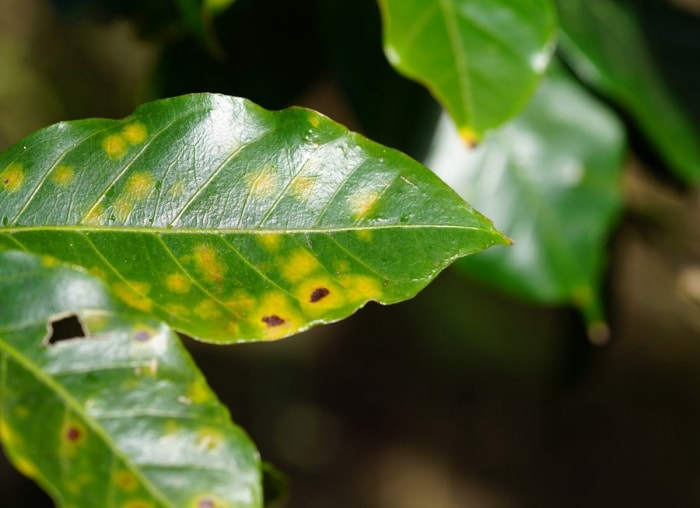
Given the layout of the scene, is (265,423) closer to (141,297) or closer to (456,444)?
(456,444)

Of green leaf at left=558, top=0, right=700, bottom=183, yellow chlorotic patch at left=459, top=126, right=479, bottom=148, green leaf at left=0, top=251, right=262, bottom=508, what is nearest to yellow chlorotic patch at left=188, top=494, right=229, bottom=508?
green leaf at left=0, top=251, right=262, bottom=508

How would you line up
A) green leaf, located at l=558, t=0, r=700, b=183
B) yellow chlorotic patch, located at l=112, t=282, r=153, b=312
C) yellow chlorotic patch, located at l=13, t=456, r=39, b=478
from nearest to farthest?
yellow chlorotic patch, located at l=13, t=456, r=39, b=478
yellow chlorotic patch, located at l=112, t=282, r=153, b=312
green leaf, located at l=558, t=0, r=700, b=183

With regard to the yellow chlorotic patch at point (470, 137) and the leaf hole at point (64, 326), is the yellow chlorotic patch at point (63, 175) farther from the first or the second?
the yellow chlorotic patch at point (470, 137)

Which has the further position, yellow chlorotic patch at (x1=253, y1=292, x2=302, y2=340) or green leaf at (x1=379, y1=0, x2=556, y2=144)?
green leaf at (x1=379, y1=0, x2=556, y2=144)

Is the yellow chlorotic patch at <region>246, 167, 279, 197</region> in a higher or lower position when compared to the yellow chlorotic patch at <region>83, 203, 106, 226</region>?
higher

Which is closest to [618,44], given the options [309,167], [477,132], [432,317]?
[477,132]

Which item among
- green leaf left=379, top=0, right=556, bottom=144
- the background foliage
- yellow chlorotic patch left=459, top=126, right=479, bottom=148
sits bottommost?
the background foliage

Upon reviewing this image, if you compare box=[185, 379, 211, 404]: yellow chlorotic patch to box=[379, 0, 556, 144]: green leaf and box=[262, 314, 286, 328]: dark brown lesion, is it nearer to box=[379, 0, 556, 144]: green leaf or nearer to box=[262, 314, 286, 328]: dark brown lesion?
box=[262, 314, 286, 328]: dark brown lesion

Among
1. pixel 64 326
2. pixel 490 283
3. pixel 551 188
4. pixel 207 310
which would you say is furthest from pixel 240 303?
pixel 551 188
